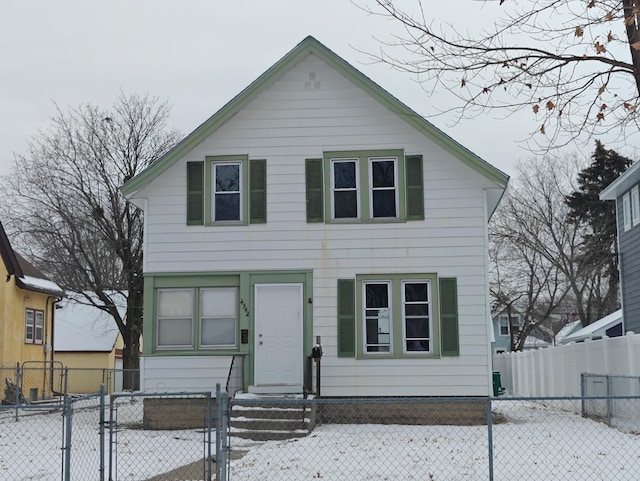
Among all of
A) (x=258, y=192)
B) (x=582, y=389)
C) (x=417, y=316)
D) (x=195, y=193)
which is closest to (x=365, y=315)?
(x=417, y=316)

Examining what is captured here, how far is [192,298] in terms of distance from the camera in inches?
738

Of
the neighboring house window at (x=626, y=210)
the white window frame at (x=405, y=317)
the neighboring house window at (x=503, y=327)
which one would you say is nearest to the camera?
the white window frame at (x=405, y=317)

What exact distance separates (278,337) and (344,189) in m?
3.57

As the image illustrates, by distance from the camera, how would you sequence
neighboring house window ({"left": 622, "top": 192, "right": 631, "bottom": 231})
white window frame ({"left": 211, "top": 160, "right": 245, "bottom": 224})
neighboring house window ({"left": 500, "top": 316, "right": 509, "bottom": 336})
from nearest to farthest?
white window frame ({"left": 211, "top": 160, "right": 245, "bottom": 224})
neighboring house window ({"left": 622, "top": 192, "right": 631, "bottom": 231})
neighboring house window ({"left": 500, "top": 316, "right": 509, "bottom": 336})

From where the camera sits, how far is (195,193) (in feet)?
62.2

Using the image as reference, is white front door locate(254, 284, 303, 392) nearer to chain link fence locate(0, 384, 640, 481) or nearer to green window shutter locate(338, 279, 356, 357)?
green window shutter locate(338, 279, 356, 357)

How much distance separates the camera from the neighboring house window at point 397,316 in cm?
1819

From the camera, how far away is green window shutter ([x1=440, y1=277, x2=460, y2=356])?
1812 cm

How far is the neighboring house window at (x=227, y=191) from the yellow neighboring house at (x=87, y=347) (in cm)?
1967

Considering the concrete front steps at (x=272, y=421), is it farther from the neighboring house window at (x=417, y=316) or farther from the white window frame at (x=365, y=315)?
the neighboring house window at (x=417, y=316)

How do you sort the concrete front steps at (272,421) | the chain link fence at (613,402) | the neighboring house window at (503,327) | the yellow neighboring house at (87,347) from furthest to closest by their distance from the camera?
the neighboring house window at (503,327)
the yellow neighboring house at (87,347)
the chain link fence at (613,402)
the concrete front steps at (272,421)

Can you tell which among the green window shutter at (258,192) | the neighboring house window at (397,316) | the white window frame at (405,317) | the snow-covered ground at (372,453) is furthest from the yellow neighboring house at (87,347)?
the white window frame at (405,317)

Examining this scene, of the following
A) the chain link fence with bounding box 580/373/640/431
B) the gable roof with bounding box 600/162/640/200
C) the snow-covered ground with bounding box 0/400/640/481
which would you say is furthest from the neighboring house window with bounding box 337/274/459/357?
the gable roof with bounding box 600/162/640/200

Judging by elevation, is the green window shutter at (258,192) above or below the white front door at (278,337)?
above
